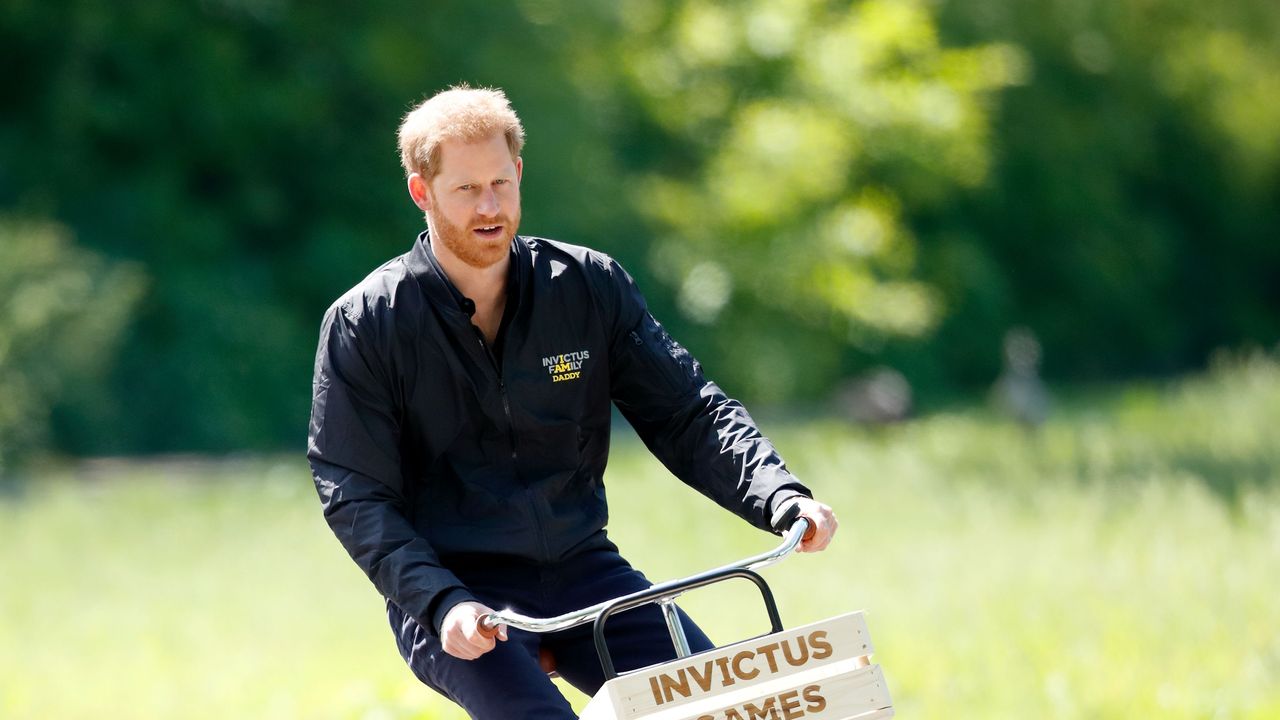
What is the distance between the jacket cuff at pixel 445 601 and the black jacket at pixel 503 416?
0.16 feet

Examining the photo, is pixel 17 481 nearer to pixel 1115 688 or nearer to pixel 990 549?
pixel 990 549

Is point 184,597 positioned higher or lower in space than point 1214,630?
higher

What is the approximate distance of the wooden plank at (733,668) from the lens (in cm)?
324

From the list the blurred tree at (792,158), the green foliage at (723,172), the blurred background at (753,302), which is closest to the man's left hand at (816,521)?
the blurred background at (753,302)

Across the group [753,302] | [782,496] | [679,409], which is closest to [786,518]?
[782,496]

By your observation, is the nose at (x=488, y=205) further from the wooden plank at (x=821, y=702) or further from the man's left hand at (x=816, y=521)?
the wooden plank at (x=821, y=702)

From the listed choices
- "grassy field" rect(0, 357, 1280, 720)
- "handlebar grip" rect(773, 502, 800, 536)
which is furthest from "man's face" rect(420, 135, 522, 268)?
"grassy field" rect(0, 357, 1280, 720)

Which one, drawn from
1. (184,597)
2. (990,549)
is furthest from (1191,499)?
(184,597)

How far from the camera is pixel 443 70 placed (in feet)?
65.8

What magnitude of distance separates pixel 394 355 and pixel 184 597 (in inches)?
267

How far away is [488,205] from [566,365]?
0.49 meters

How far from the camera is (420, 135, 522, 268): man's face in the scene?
3.61m

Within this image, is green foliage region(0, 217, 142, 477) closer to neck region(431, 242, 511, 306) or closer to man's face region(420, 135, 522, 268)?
neck region(431, 242, 511, 306)

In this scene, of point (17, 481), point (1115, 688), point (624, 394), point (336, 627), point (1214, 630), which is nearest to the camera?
point (624, 394)
